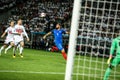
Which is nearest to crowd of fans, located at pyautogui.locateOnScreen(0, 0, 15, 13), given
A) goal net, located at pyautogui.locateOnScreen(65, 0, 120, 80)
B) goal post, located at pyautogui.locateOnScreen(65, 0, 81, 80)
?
goal net, located at pyautogui.locateOnScreen(65, 0, 120, 80)

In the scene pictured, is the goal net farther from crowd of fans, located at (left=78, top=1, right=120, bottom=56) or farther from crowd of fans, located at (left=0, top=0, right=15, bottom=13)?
crowd of fans, located at (left=0, top=0, right=15, bottom=13)

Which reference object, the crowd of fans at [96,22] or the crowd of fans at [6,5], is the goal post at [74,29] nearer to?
the crowd of fans at [96,22]

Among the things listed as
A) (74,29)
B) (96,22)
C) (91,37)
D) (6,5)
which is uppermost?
(6,5)

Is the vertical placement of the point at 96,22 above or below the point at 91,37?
above

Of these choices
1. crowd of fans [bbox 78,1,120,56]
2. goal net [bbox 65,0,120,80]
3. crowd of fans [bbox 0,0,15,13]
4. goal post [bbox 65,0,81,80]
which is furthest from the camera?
crowd of fans [bbox 0,0,15,13]

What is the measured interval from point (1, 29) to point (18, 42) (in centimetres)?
1397

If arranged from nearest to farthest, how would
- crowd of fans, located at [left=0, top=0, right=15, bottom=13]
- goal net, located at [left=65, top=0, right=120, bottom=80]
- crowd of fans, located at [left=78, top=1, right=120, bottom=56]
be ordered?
goal net, located at [left=65, top=0, right=120, bottom=80], crowd of fans, located at [left=78, top=1, right=120, bottom=56], crowd of fans, located at [left=0, top=0, right=15, bottom=13]

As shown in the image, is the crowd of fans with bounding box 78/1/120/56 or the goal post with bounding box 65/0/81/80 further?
the crowd of fans with bounding box 78/1/120/56

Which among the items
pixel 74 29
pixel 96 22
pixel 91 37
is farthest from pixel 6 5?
pixel 74 29

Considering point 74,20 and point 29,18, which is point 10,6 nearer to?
point 29,18

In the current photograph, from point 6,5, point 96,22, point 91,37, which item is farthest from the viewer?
point 6,5

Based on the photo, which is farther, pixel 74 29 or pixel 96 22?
pixel 96 22

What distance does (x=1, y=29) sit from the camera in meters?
32.4

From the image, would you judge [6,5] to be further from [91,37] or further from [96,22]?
[96,22]
